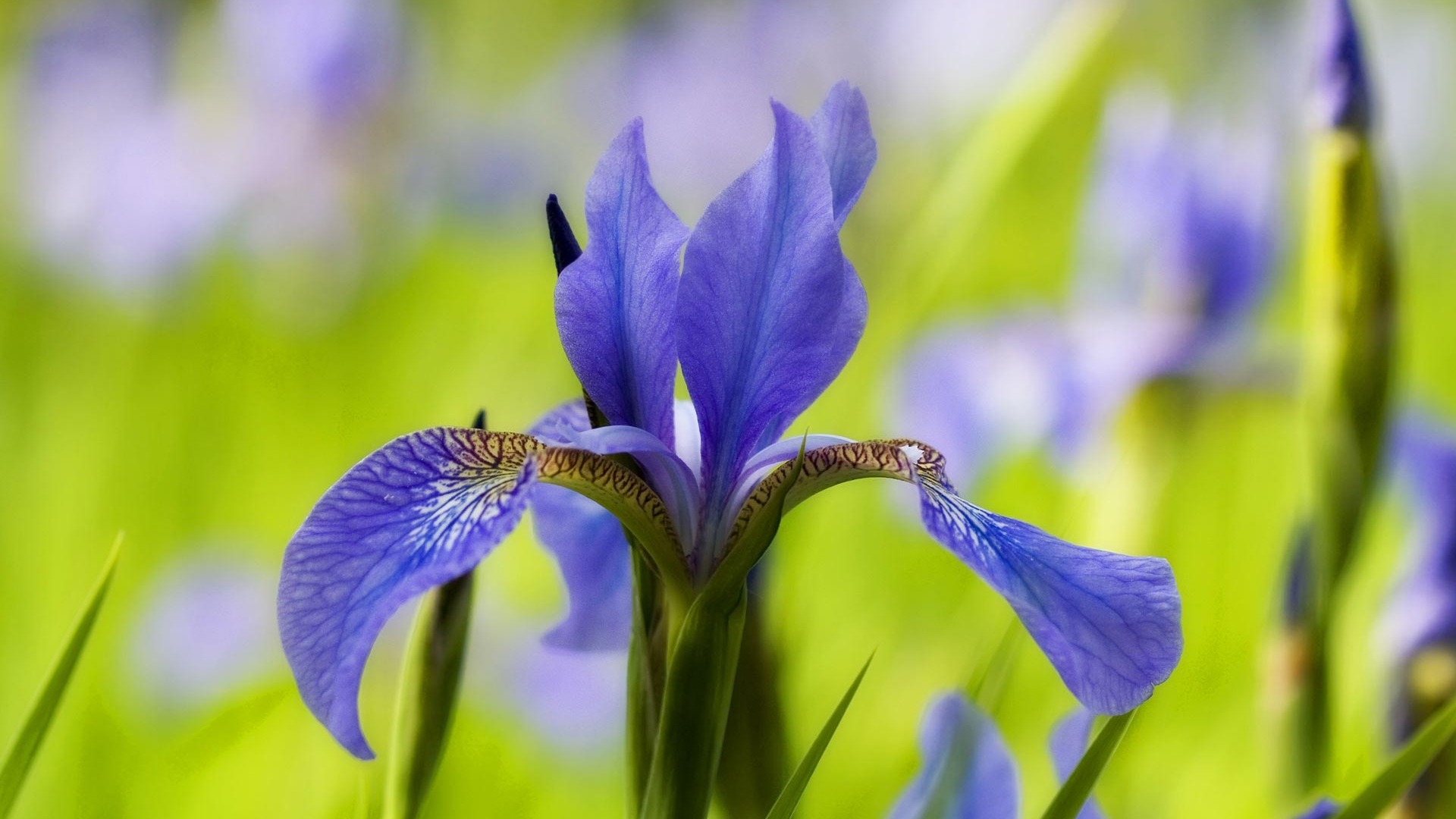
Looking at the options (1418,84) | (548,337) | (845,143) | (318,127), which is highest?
(318,127)

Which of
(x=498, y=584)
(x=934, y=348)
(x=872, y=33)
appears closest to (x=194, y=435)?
(x=498, y=584)

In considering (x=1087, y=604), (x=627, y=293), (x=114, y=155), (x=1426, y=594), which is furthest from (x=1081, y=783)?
(x=114, y=155)

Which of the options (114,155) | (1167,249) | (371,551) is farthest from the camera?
(114,155)

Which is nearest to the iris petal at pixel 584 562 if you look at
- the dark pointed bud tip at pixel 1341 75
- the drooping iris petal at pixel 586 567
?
the drooping iris petal at pixel 586 567

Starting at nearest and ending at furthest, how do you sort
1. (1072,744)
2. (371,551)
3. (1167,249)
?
1. (371,551)
2. (1072,744)
3. (1167,249)

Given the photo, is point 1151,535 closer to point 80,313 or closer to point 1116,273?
point 1116,273

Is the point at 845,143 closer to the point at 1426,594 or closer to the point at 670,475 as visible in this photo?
the point at 670,475

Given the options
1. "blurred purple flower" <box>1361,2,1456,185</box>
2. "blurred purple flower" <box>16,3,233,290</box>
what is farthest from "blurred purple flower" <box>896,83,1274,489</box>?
"blurred purple flower" <box>1361,2,1456,185</box>
